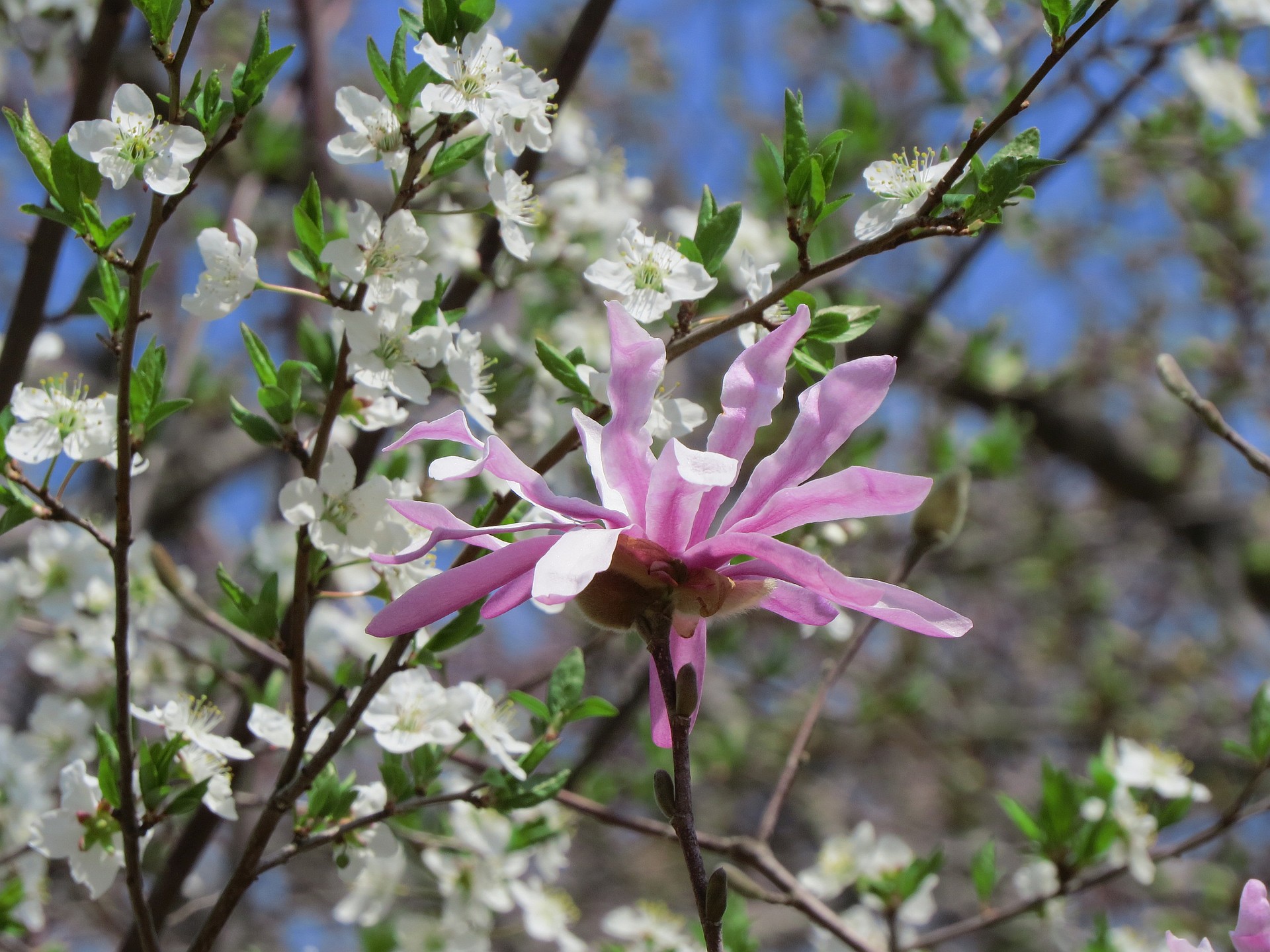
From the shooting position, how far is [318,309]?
8.45 feet

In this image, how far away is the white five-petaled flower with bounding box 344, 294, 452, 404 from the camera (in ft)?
2.74

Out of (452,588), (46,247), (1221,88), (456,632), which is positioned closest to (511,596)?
(452,588)

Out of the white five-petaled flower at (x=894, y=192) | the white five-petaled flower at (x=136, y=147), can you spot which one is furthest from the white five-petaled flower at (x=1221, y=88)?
the white five-petaled flower at (x=136, y=147)

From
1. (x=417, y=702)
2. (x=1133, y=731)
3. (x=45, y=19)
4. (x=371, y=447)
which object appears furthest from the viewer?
(x=1133, y=731)

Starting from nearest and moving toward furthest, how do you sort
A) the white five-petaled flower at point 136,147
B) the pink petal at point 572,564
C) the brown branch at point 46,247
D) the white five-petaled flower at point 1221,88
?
the pink petal at point 572,564
the white five-petaled flower at point 136,147
the brown branch at point 46,247
the white five-petaled flower at point 1221,88

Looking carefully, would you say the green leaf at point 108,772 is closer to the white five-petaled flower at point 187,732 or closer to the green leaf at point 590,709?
the white five-petaled flower at point 187,732

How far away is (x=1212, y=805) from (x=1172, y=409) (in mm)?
1281

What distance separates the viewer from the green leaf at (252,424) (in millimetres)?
868

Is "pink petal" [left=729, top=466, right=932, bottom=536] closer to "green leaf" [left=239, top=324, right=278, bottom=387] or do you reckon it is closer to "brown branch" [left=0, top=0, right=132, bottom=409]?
"green leaf" [left=239, top=324, right=278, bottom=387]

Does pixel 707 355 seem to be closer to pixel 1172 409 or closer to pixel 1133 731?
pixel 1172 409

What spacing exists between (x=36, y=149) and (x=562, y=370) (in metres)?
0.40

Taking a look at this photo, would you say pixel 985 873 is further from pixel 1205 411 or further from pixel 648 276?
pixel 648 276

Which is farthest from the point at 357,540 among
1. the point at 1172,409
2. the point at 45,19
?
the point at 1172,409

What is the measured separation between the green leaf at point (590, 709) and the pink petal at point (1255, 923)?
0.48 m
